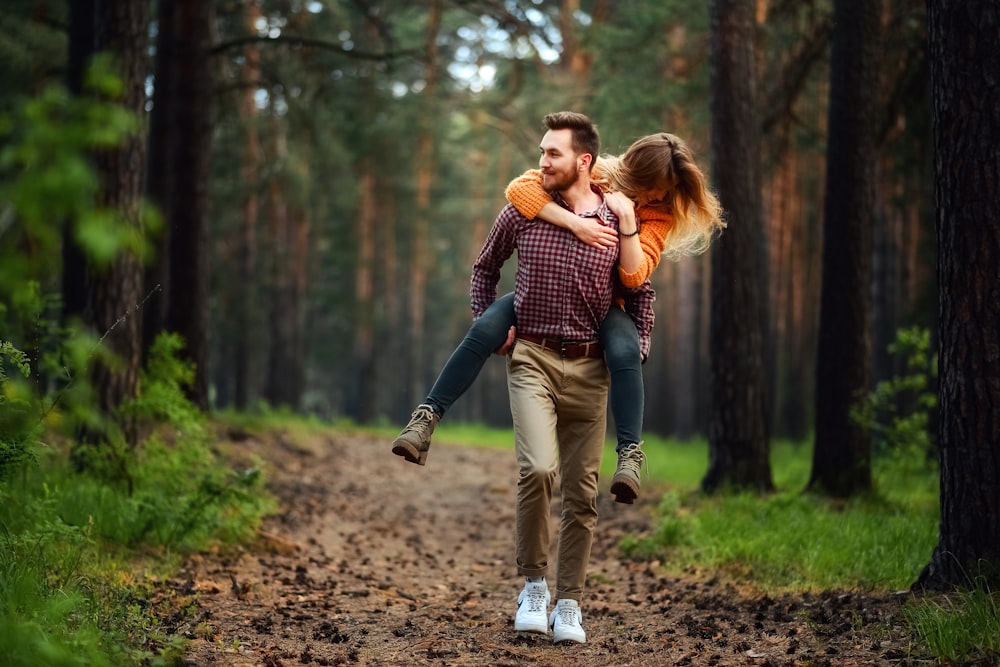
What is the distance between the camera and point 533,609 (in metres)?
5.22

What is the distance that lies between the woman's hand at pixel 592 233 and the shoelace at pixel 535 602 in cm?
188

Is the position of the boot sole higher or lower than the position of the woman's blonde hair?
lower

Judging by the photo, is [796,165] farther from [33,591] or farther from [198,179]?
[33,591]

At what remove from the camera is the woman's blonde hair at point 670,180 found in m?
5.22

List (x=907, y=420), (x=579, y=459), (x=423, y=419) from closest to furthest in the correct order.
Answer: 1. (x=423, y=419)
2. (x=579, y=459)
3. (x=907, y=420)

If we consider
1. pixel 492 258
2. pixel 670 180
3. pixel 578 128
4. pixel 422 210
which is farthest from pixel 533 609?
pixel 422 210

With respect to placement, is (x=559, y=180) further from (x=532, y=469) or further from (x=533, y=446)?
(x=532, y=469)

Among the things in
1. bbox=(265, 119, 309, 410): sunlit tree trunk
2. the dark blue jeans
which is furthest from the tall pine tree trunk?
bbox=(265, 119, 309, 410): sunlit tree trunk

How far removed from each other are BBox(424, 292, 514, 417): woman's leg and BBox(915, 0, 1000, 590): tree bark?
227 centimetres

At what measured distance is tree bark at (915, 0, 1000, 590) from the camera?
4758 mm

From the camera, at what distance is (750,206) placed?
34.1 feet

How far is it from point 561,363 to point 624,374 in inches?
13.6

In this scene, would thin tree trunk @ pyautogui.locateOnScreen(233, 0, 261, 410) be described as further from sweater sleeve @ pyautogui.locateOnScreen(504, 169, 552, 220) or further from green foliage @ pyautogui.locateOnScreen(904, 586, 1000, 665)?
green foliage @ pyautogui.locateOnScreen(904, 586, 1000, 665)

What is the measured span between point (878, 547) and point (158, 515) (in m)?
4.90
